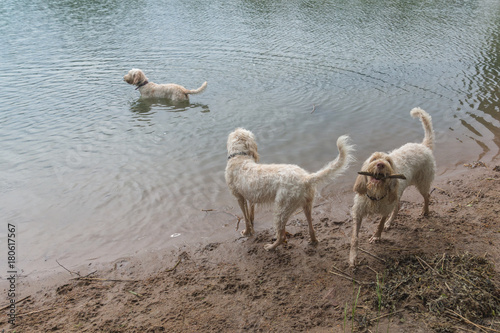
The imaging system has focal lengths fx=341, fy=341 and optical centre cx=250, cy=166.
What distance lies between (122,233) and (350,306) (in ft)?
12.9

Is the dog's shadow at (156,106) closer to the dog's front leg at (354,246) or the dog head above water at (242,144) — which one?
the dog head above water at (242,144)

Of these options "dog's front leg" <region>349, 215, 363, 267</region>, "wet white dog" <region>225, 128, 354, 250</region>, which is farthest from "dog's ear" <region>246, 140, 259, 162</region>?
"dog's front leg" <region>349, 215, 363, 267</region>

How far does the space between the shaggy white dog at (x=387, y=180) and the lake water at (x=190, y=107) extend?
6.13ft

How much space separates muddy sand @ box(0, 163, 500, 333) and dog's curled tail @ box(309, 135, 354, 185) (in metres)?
1.20

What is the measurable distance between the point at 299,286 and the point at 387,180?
→ 178 cm

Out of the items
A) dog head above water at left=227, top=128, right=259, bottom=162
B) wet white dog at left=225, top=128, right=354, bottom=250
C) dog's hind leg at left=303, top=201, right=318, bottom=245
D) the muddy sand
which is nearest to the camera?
the muddy sand

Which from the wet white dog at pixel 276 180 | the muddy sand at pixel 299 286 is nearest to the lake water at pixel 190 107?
the muddy sand at pixel 299 286

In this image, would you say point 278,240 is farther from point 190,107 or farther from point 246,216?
point 190,107

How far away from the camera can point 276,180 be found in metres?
4.89

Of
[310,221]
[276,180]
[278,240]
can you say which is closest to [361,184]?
[310,221]

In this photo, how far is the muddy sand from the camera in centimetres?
379

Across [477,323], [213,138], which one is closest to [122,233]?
[213,138]

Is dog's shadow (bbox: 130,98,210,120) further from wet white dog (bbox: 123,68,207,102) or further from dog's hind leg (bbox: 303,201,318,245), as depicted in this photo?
dog's hind leg (bbox: 303,201,318,245)

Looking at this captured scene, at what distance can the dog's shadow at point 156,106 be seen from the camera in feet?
34.9
